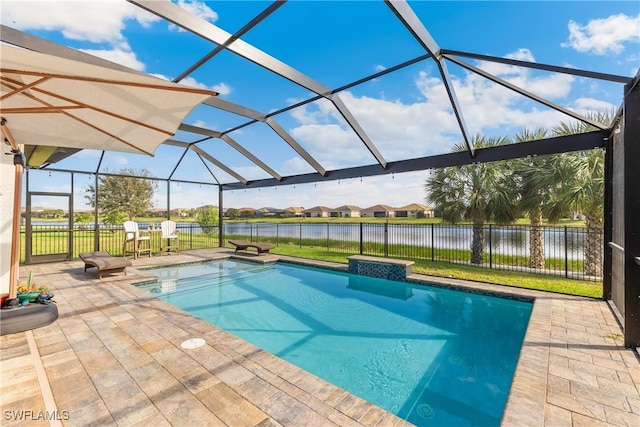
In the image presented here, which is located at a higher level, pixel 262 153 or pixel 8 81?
pixel 262 153

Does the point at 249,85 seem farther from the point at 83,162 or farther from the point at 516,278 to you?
the point at 516,278

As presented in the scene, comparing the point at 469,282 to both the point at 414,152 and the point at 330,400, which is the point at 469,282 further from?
the point at 330,400

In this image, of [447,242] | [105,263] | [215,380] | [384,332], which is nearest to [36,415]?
[215,380]

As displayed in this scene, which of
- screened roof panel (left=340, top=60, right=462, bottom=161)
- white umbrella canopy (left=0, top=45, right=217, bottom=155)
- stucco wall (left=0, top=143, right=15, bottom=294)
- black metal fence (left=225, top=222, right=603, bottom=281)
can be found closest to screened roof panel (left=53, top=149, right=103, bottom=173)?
stucco wall (left=0, top=143, right=15, bottom=294)

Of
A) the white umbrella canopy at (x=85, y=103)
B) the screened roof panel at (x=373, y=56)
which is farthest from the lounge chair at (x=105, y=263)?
the screened roof panel at (x=373, y=56)

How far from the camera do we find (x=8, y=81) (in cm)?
223

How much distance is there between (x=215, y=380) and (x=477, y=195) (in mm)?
9781

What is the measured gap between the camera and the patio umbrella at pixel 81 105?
1.98 m

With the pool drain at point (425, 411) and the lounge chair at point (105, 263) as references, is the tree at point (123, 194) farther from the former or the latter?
the pool drain at point (425, 411)

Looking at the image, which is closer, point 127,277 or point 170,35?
point 170,35

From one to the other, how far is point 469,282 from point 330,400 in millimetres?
5168

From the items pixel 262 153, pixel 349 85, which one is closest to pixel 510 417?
pixel 349 85

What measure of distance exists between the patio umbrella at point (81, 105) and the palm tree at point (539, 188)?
946 cm

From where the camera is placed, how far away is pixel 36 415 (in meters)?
1.96
